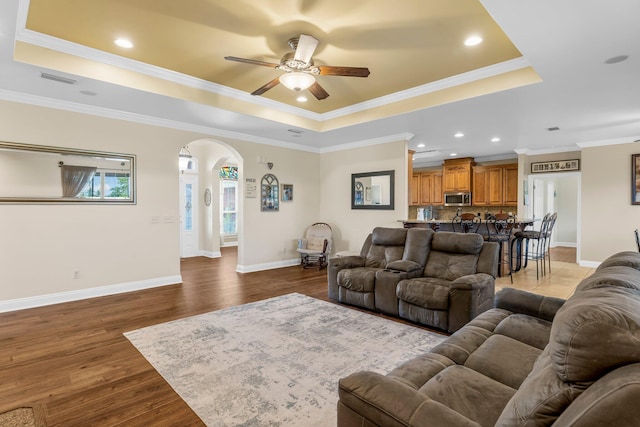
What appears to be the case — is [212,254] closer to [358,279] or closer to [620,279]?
[358,279]

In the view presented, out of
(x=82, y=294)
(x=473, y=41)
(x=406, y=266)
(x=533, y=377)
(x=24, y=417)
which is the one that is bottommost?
(x=24, y=417)

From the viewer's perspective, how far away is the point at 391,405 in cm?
116

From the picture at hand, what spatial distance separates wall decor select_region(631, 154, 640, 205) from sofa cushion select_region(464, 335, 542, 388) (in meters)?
6.75

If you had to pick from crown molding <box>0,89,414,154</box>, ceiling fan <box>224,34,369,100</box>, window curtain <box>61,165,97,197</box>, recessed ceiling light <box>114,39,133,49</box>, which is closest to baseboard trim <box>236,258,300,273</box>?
crown molding <box>0,89,414,154</box>

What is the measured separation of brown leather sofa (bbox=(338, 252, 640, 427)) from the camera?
793 mm

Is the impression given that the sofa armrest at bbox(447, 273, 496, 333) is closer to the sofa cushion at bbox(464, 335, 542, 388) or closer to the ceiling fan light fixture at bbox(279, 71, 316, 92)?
the sofa cushion at bbox(464, 335, 542, 388)

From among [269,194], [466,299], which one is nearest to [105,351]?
[466,299]

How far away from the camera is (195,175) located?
865 centimetres

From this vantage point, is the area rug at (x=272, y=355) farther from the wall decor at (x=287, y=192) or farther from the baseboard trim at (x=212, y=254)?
the baseboard trim at (x=212, y=254)

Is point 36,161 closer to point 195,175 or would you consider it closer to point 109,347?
point 109,347

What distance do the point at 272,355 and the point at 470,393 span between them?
1861 mm

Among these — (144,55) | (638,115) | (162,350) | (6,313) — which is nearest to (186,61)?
(144,55)

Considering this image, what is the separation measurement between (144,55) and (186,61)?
448 mm

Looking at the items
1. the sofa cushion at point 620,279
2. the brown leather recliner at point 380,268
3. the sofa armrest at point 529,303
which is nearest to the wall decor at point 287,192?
the brown leather recliner at point 380,268
